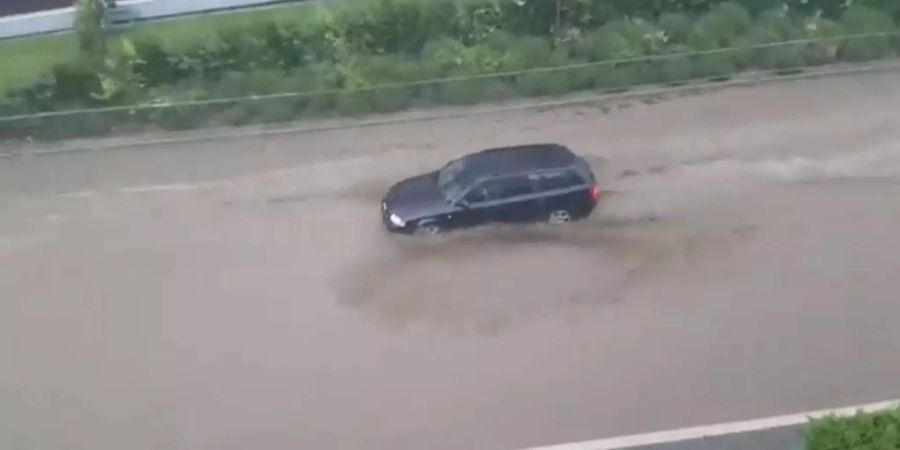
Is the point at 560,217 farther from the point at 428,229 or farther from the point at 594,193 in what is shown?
the point at 428,229

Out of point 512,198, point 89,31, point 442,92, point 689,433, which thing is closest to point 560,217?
point 512,198

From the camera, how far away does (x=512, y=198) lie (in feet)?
51.6

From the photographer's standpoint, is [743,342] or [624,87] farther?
[624,87]

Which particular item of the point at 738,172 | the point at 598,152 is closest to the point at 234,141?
the point at 598,152

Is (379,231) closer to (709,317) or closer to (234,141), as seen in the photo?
(234,141)

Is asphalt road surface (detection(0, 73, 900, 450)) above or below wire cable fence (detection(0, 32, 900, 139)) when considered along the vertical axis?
below

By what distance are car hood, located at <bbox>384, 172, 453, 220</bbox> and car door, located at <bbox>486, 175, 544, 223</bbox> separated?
1.77ft

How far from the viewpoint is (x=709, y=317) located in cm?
1459

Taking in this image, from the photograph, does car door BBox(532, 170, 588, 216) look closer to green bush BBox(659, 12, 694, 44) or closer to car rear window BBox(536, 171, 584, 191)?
car rear window BBox(536, 171, 584, 191)

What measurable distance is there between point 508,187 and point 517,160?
43 centimetres

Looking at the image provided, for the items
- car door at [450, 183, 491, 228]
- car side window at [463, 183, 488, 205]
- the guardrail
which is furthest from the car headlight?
the guardrail

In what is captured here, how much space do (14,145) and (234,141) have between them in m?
2.95

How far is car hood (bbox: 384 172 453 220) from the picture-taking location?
616 inches

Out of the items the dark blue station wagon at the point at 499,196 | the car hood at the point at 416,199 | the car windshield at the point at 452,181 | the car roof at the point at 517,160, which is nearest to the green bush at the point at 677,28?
the car roof at the point at 517,160
